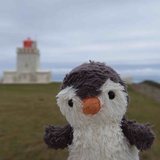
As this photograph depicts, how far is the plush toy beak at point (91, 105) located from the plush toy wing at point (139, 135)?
0.96 ft

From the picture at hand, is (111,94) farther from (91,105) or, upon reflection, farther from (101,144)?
(101,144)

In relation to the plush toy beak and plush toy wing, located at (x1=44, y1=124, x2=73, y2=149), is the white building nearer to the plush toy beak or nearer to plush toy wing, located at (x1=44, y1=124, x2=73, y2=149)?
plush toy wing, located at (x1=44, y1=124, x2=73, y2=149)

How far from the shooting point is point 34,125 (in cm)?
511

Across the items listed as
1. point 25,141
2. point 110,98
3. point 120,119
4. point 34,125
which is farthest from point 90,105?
point 34,125

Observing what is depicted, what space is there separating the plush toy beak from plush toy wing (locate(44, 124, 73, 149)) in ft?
1.15

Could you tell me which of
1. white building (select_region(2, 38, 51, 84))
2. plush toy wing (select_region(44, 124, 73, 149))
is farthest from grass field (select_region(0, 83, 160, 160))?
white building (select_region(2, 38, 51, 84))

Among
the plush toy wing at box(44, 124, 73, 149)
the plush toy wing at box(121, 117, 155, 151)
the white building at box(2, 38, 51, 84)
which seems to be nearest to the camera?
the plush toy wing at box(121, 117, 155, 151)

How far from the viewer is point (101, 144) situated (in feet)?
6.56

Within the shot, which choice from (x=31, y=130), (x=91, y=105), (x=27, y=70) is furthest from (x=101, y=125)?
(x=27, y=70)

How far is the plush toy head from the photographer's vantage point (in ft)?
6.44

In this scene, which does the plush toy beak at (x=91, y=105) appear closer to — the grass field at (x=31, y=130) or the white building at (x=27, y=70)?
the grass field at (x=31, y=130)

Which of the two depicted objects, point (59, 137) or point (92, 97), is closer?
point (92, 97)

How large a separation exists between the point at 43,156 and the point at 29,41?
14.6m

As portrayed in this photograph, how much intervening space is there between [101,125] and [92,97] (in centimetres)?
20
